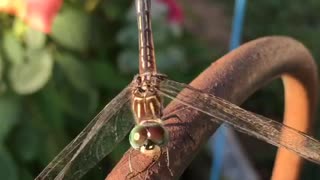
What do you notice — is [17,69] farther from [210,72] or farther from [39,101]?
[210,72]

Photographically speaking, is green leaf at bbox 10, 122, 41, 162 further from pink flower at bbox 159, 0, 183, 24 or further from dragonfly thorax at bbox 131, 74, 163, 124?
dragonfly thorax at bbox 131, 74, 163, 124

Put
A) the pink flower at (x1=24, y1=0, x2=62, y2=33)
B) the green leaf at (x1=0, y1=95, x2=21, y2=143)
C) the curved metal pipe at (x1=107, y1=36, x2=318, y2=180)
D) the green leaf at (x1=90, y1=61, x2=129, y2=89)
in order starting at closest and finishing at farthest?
the curved metal pipe at (x1=107, y1=36, x2=318, y2=180) < the pink flower at (x1=24, y1=0, x2=62, y2=33) < the green leaf at (x1=0, y1=95, x2=21, y2=143) < the green leaf at (x1=90, y1=61, x2=129, y2=89)

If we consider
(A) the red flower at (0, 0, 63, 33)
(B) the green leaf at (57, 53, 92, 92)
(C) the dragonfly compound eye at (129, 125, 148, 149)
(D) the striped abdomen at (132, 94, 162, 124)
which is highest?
(D) the striped abdomen at (132, 94, 162, 124)

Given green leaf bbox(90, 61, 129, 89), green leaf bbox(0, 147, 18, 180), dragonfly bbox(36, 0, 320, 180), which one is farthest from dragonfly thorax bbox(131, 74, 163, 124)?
green leaf bbox(90, 61, 129, 89)

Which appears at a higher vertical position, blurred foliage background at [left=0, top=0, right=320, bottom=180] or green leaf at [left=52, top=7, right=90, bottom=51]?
green leaf at [left=52, top=7, right=90, bottom=51]

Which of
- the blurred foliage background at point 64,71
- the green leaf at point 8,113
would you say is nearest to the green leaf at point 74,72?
the blurred foliage background at point 64,71

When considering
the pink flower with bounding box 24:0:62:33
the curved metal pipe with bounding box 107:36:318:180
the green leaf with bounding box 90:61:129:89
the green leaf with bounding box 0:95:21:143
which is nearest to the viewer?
the curved metal pipe with bounding box 107:36:318:180

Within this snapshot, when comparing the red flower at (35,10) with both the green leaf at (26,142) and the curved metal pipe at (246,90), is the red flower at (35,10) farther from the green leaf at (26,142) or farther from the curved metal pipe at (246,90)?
the curved metal pipe at (246,90)

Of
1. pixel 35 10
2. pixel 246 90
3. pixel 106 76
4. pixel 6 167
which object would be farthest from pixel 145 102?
pixel 106 76
